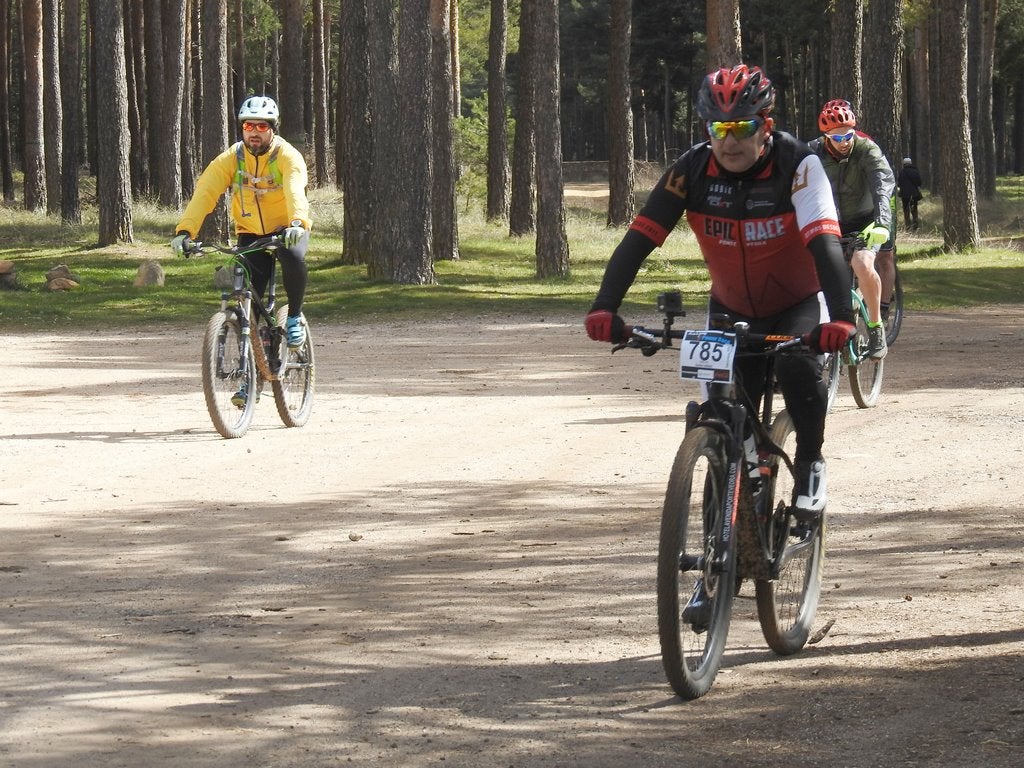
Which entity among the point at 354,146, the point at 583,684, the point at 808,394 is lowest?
the point at 583,684

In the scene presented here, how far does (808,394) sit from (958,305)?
17715 millimetres

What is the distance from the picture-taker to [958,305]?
22.3 meters

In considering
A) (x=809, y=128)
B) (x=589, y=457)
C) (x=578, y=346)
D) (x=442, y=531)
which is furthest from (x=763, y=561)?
(x=809, y=128)

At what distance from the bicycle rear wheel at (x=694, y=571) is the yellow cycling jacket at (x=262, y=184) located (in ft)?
20.9

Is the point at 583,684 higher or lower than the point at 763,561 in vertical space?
lower

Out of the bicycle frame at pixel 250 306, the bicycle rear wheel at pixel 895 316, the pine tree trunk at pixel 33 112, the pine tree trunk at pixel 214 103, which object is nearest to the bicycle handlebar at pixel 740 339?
the bicycle frame at pixel 250 306

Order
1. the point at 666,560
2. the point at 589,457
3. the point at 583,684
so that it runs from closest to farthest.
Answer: the point at 666,560 < the point at 583,684 < the point at 589,457

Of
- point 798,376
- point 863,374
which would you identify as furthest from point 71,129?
point 798,376

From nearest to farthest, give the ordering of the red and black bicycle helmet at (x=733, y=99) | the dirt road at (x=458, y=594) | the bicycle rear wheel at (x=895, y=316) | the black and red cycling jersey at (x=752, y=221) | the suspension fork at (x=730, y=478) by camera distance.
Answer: the dirt road at (x=458, y=594) → the suspension fork at (x=730, y=478) → the red and black bicycle helmet at (x=733, y=99) → the black and red cycling jersey at (x=752, y=221) → the bicycle rear wheel at (x=895, y=316)

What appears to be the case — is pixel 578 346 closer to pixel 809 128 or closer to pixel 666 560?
pixel 666 560

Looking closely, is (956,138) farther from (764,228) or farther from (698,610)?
(698,610)

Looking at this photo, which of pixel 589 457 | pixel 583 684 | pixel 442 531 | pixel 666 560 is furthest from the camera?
pixel 589 457

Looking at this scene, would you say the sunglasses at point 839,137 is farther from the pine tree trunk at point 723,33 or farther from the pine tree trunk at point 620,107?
the pine tree trunk at point 620,107

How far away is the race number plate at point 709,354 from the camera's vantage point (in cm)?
484
